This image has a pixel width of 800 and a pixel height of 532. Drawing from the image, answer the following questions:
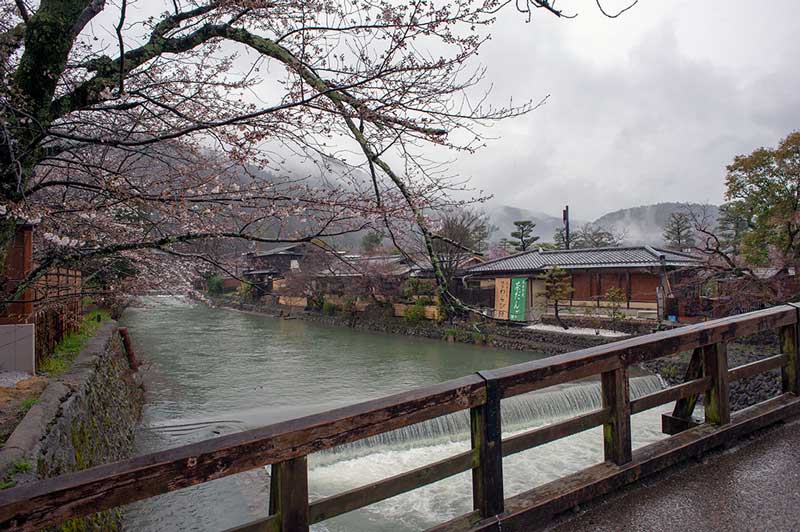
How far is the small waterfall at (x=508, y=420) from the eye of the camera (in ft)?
27.7

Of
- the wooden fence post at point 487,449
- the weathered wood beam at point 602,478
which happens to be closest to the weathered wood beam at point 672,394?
the weathered wood beam at point 602,478

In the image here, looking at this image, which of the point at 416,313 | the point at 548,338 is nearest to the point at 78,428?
the point at 548,338

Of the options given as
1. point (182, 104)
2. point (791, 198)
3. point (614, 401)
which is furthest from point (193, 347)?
point (791, 198)

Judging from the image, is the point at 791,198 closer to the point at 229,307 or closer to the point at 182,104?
the point at 182,104

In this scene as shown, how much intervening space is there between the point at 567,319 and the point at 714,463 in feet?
59.6

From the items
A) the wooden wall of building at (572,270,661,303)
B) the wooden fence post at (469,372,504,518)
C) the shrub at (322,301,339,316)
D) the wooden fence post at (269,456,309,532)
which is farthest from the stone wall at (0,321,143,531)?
the shrub at (322,301,339,316)

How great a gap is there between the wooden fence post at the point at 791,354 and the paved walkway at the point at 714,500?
826 millimetres

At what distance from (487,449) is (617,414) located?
83cm

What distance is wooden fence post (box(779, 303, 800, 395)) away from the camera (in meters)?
3.40

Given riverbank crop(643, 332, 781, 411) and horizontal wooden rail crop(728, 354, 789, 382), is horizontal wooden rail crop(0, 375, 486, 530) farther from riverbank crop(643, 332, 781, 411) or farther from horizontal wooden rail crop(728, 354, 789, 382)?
riverbank crop(643, 332, 781, 411)

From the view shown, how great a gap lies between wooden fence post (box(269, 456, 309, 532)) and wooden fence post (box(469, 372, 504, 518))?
755 mm

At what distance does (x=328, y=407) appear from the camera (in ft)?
35.6

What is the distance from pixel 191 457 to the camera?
1.56m

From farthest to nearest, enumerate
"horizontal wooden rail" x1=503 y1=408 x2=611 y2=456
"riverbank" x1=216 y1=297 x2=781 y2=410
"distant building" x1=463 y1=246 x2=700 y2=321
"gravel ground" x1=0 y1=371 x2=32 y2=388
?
"distant building" x1=463 y1=246 x2=700 y2=321
"riverbank" x1=216 y1=297 x2=781 y2=410
"gravel ground" x1=0 y1=371 x2=32 y2=388
"horizontal wooden rail" x1=503 y1=408 x2=611 y2=456
